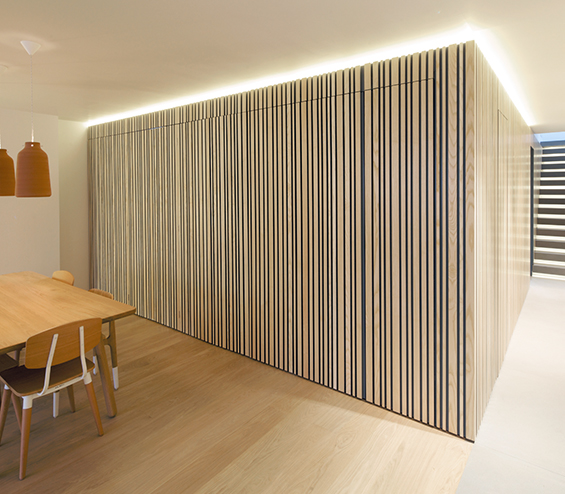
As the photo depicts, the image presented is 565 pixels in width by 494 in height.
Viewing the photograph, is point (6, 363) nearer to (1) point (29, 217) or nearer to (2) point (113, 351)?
(2) point (113, 351)

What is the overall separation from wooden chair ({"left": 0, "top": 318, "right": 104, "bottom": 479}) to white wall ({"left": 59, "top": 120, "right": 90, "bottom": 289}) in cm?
361

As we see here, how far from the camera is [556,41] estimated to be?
265cm

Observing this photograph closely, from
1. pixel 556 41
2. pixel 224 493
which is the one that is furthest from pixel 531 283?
pixel 224 493

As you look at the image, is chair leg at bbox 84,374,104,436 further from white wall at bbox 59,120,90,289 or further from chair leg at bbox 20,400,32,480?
white wall at bbox 59,120,90,289

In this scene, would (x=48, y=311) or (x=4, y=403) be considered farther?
(x=48, y=311)

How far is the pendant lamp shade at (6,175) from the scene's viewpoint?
266 centimetres

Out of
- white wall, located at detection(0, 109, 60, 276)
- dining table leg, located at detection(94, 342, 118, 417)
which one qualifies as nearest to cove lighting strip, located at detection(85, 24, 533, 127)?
white wall, located at detection(0, 109, 60, 276)

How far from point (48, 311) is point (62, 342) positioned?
1.97ft

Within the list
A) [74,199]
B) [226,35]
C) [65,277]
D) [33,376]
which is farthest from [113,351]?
[74,199]

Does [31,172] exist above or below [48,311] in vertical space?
above

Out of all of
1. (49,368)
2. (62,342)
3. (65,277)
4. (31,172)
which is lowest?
(49,368)

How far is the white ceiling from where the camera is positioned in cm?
210

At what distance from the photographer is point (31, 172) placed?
2508 mm

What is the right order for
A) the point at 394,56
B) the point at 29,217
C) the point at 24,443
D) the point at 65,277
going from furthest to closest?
the point at 29,217 → the point at 65,277 → the point at 394,56 → the point at 24,443
